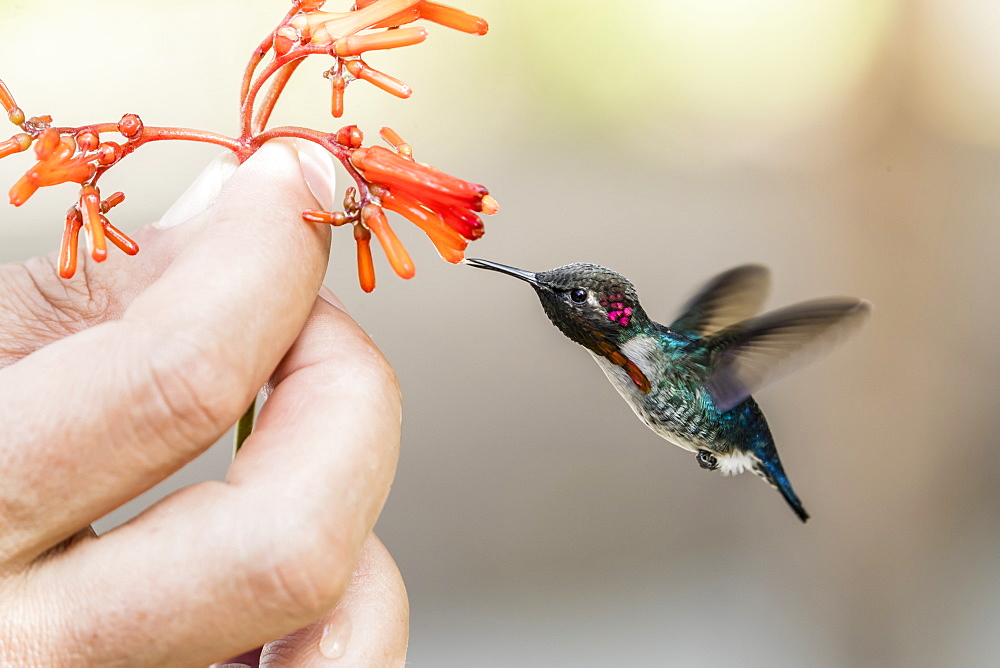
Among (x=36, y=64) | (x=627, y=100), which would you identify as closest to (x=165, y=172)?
(x=36, y=64)

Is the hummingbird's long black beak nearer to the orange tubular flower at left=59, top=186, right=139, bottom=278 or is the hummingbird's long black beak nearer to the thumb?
the thumb

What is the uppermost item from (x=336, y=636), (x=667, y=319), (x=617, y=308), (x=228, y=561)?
(x=617, y=308)

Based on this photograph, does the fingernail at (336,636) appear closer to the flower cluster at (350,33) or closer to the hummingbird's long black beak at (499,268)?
the hummingbird's long black beak at (499,268)

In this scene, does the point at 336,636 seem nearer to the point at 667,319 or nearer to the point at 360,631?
the point at 360,631

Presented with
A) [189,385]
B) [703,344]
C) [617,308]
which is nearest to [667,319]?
[703,344]

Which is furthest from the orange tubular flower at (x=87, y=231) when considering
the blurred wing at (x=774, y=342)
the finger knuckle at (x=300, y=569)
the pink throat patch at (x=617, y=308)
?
the blurred wing at (x=774, y=342)

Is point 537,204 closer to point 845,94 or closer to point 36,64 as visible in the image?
point 845,94

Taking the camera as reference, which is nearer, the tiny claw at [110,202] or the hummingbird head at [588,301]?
the tiny claw at [110,202]

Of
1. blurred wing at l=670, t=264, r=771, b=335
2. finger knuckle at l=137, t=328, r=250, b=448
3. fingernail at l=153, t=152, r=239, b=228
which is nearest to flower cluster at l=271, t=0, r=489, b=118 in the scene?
fingernail at l=153, t=152, r=239, b=228
